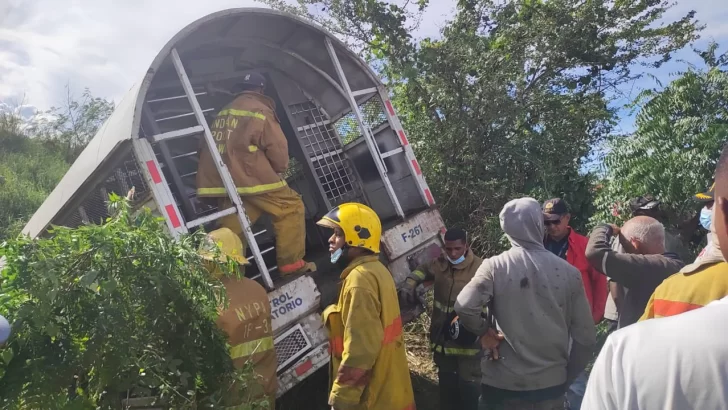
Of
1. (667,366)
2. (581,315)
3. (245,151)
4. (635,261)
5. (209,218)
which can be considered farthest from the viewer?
(245,151)

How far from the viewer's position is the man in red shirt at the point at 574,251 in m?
3.57

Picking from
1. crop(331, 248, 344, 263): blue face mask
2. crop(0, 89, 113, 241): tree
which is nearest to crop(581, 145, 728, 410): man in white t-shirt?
crop(331, 248, 344, 263): blue face mask

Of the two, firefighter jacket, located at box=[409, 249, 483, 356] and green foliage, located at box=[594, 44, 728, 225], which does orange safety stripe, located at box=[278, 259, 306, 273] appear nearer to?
firefighter jacket, located at box=[409, 249, 483, 356]

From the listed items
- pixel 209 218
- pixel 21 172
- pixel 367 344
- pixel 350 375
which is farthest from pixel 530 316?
pixel 21 172

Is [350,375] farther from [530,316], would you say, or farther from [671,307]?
[671,307]

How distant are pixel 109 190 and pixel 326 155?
2216 mm

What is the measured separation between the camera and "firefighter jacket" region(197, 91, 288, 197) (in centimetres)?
420

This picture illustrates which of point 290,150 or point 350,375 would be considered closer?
point 350,375

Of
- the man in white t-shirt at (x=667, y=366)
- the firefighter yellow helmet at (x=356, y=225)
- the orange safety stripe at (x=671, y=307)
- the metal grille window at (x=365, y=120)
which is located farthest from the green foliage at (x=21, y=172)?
the man in white t-shirt at (x=667, y=366)

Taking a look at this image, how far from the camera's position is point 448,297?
12.1 feet

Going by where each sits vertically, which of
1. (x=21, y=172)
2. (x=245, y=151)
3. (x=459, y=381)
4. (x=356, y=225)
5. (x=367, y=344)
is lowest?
(x=459, y=381)

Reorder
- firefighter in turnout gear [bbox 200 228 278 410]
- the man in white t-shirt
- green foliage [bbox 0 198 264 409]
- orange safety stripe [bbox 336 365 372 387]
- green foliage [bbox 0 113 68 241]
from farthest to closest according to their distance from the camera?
green foliage [bbox 0 113 68 241] → firefighter in turnout gear [bbox 200 228 278 410] → orange safety stripe [bbox 336 365 372 387] → green foliage [bbox 0 198 264 409] → the man in white t-shirt

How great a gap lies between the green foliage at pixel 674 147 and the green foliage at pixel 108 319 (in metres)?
4.73

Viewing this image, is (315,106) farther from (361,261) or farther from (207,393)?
(207,393)
